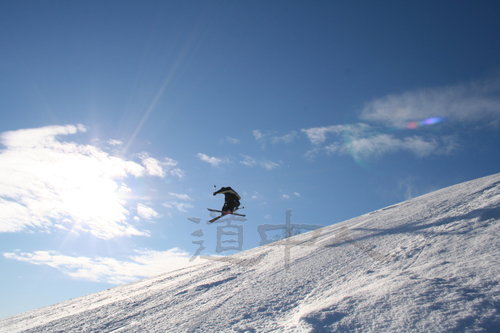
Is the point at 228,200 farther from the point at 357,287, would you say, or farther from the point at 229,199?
the point at 357,287

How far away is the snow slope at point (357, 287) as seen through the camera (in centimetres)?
532

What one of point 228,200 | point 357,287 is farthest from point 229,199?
point 357,287

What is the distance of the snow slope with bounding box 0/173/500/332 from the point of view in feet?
17.5

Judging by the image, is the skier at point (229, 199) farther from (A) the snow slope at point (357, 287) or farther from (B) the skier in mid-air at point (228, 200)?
(A) the snow slope at point (357, 287)

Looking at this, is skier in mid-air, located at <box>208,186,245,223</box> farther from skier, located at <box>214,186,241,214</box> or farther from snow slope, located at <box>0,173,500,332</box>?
snow slope, located at <box>0,173,500,332</box>

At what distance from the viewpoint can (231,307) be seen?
26.3 feet

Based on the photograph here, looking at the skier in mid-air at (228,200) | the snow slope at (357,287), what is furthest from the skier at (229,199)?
the snow slope at (357,287)

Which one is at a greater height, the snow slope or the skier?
the skier

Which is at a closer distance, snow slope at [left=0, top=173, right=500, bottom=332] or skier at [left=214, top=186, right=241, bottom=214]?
snow slope at [left=0, top=173, right=500, bottom=332]

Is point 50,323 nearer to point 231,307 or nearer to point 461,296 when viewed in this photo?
point 231,307

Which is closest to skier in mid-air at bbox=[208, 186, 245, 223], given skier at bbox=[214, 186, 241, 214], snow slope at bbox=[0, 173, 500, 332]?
skier at bbox=[214, 186, 241, 214]

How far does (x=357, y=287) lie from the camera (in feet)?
22.8

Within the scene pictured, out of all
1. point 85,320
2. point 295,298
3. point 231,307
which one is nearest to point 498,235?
point 295,298

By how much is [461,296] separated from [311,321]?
8.69ft
